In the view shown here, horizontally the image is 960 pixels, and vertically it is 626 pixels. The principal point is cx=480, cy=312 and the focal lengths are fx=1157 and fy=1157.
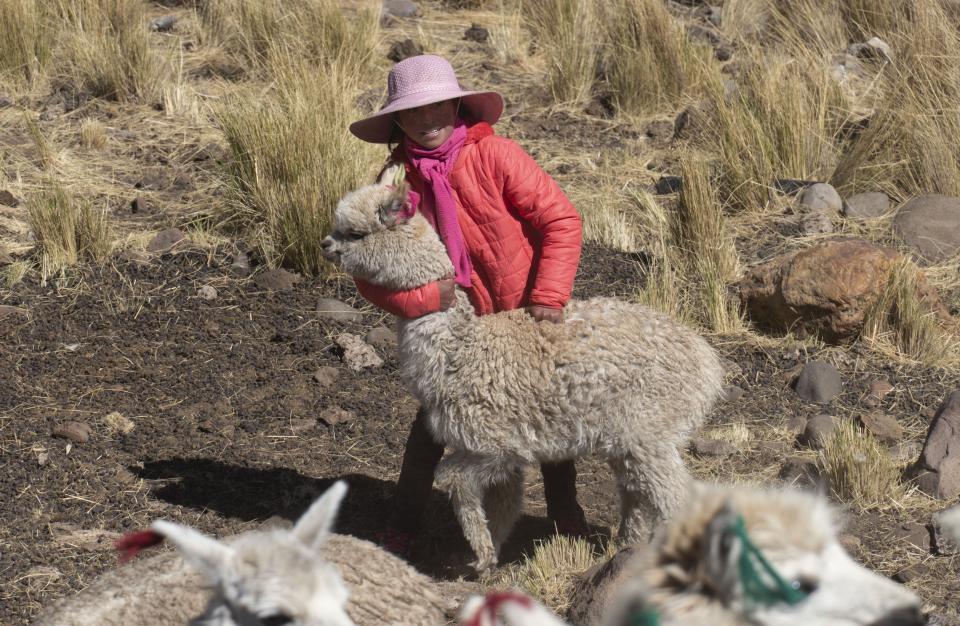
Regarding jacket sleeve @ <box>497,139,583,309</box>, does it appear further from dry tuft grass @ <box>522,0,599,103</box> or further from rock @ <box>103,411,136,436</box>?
dry tuft grass @ <box>522,0,599,103</box>

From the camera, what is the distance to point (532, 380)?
4.71m

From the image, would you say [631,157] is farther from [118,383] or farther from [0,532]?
[0,532]

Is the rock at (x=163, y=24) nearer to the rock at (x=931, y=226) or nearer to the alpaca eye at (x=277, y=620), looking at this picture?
the rock at (x=931, y=226)

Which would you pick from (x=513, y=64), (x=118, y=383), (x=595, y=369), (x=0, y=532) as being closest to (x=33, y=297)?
(x=118, y=383)

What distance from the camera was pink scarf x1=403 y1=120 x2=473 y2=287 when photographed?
4863mm

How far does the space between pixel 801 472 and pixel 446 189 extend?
7.75ft

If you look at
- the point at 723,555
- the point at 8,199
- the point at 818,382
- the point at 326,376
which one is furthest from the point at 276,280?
the point at 723,555

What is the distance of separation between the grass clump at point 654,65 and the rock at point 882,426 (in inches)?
193

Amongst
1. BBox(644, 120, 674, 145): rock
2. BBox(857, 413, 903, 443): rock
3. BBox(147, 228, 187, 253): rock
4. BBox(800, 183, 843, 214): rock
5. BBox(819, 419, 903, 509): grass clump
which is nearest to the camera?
BBox(819, 419, 903, 509): grass clump

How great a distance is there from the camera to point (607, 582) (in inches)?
175

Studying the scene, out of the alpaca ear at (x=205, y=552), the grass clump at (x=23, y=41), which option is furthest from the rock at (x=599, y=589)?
the grass clump at (x=23, y=41)

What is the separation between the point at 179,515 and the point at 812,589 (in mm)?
3750

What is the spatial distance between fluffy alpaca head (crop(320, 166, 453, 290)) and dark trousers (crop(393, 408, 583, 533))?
76 cm

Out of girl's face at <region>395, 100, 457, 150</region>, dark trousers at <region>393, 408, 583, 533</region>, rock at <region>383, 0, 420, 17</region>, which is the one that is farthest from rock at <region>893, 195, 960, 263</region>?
rock at <region>383, 0, 420, 17</region>
